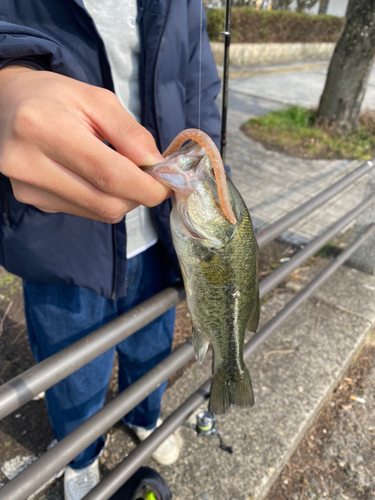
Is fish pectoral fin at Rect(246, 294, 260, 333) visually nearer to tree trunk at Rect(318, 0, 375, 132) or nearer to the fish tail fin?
the fish tail fin

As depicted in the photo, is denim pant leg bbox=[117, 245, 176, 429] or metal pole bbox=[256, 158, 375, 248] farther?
denim pant leg bbox=[117, 245, 176, 429]

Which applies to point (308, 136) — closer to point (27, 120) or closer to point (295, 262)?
point (295, 262)

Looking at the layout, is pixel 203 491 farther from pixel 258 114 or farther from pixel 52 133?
pixel 258 114

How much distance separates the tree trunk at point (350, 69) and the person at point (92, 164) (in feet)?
18.2

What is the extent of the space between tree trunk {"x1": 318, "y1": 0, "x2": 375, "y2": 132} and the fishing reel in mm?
6331

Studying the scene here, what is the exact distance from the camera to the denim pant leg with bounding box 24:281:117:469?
1.54 meters

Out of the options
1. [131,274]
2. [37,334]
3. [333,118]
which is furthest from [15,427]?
[333,118]

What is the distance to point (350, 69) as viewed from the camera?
251 inches

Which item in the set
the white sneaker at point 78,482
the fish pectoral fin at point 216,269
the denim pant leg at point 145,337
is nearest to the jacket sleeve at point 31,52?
the fish pectoral fin at point 216,269

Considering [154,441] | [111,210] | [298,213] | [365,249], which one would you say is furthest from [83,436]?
[365,249]

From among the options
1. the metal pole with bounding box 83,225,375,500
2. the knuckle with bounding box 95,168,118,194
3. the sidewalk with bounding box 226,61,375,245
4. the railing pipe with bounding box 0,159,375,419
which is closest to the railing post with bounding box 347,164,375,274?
the sidewalk with bounding box 226,61,375,245

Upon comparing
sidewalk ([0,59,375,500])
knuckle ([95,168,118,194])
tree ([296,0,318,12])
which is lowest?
sidewalk ([0,59,375,500])

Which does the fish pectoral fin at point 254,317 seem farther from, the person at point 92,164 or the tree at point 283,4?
the tree at point 283,4

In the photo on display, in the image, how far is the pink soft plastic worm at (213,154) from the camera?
842 millimetres
